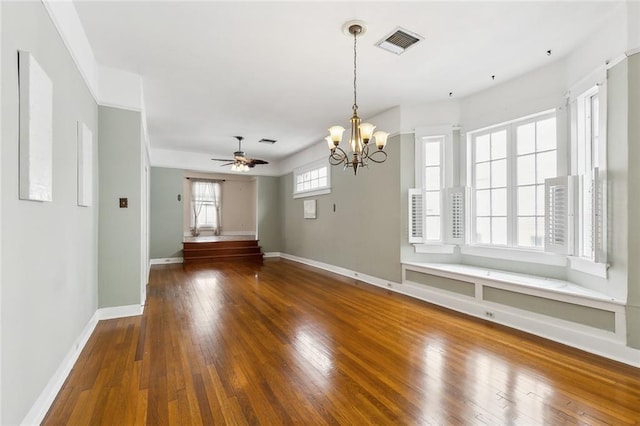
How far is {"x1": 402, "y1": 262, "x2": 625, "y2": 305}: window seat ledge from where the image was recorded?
9.30ft

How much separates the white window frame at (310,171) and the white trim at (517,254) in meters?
3.34

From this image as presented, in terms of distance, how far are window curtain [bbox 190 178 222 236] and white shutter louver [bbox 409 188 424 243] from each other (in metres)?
8.94

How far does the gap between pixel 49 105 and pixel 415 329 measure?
146 inches

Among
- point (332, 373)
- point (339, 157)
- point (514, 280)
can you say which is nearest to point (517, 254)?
point (514, 280)

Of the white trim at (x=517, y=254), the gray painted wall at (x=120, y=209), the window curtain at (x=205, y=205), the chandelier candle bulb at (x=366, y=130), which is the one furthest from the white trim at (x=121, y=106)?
the window curtain at (x=205, y=205)

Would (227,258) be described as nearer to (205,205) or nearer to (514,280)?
(205,205)

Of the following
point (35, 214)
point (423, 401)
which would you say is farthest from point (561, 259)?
point (35, 214)

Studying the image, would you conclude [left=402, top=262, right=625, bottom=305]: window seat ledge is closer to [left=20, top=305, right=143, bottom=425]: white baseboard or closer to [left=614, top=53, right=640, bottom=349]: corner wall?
[left=614, top=53, right=640, bottom=349]: corner wall

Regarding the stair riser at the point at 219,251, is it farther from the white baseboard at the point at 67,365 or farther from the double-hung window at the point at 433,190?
the double-hung window at the point at 433,190

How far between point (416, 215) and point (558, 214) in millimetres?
1818

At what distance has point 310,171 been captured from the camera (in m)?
7.82

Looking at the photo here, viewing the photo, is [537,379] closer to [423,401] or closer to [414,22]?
[423,401]

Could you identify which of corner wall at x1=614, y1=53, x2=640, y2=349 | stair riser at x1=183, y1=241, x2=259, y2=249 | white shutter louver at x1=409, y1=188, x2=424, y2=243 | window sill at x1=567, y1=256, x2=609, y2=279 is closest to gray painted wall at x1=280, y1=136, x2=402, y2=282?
white shutter louver at x1=409, y1=188, x2=424, y2=243

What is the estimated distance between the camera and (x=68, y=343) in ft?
7.98
